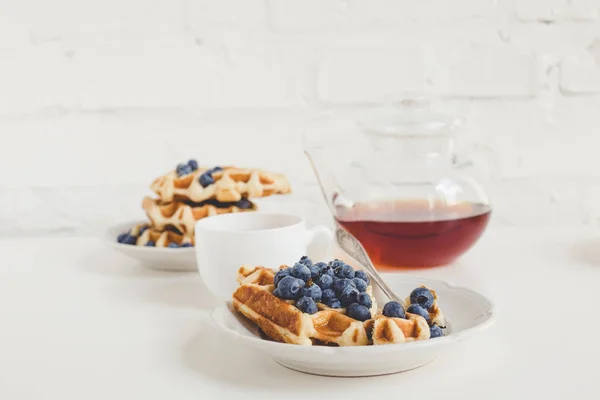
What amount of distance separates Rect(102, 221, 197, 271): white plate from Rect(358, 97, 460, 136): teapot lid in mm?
286

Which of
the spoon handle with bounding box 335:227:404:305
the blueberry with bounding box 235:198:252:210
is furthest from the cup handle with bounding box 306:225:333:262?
the blueberry with bounding box 235:198:252:210

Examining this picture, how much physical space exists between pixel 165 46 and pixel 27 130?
0.97 feet

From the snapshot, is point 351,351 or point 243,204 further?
point 243,204

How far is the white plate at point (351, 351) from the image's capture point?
2.03 ft

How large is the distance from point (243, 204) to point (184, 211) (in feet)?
0.27

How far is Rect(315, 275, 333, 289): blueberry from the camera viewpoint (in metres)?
0.71

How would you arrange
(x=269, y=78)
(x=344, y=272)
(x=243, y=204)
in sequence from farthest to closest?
(x=269, y=78) < (x=243, y=204) < (x=344, y=272)

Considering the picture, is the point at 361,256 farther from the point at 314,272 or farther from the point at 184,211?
the point at 184,211

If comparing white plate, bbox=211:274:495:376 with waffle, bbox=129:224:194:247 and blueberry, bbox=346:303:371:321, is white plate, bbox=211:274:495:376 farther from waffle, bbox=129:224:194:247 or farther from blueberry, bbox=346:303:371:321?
waffle, bbox=129:224:194:247

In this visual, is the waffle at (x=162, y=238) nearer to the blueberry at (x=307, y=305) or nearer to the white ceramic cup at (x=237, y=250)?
the white ceramic cup at (x=237, y=250)

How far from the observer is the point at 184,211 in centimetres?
106

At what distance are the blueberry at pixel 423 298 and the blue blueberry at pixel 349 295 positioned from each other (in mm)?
66

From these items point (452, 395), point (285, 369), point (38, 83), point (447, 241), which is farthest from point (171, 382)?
point (38, 83)

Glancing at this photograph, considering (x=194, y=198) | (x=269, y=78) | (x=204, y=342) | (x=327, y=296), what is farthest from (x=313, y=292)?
(x=269, y=78)
